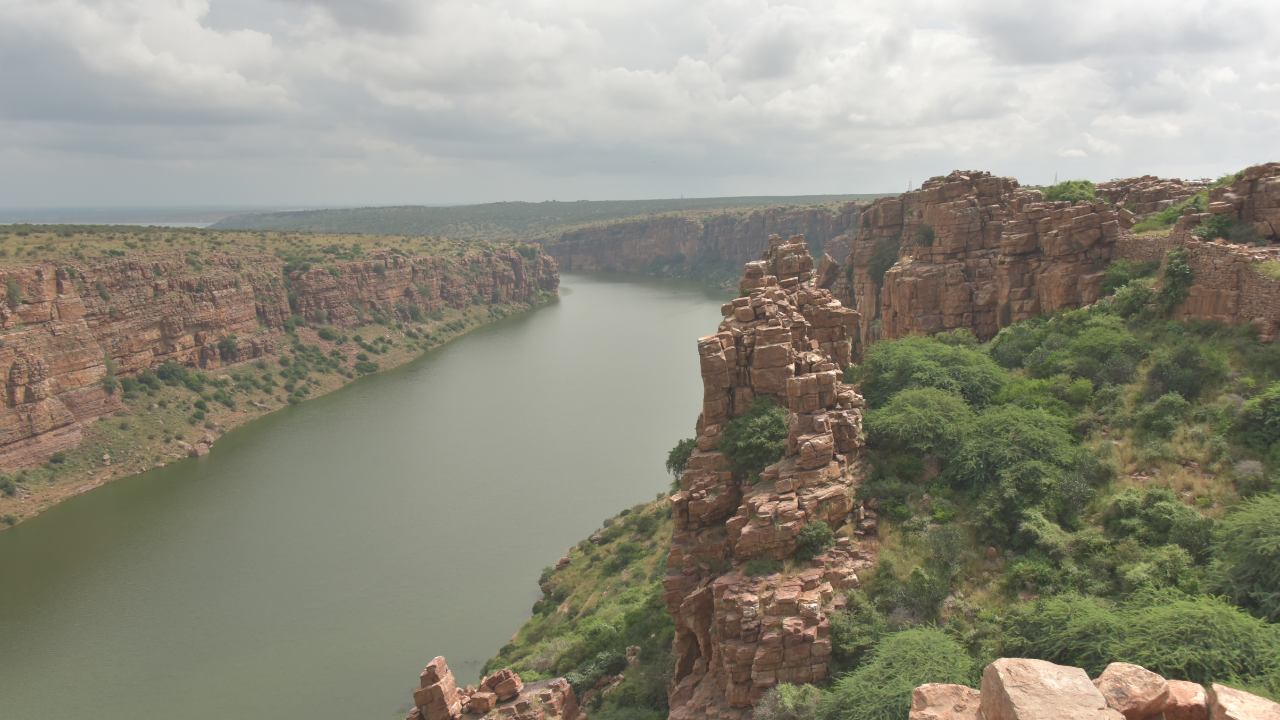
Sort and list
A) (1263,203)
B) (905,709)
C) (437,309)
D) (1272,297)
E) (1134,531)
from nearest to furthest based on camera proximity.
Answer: (905,709) → (1134,531) → (1272,297) → (1263,203) → (437,309)

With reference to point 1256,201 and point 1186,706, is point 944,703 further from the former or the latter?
point 1256,201

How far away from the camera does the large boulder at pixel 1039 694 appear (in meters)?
7.29

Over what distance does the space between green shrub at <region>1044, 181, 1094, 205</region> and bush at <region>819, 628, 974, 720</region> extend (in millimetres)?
28313

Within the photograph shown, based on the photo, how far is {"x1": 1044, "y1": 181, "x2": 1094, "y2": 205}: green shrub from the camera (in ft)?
114

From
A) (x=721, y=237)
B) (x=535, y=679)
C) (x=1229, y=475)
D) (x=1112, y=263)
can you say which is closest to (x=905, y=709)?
(x=1229, y=475)

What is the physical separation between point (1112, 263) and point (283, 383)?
62.9m

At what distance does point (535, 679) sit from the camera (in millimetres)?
21797

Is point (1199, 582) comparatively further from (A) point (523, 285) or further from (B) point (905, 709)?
(A) point (523, 285)

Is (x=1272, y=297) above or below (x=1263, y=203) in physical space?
below

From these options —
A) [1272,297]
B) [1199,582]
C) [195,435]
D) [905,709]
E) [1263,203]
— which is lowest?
[195,435]

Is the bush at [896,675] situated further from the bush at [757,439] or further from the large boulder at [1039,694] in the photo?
the bush at [757,439]

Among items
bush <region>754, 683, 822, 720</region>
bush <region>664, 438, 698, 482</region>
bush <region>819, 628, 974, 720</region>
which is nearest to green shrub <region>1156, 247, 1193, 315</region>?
bush <region>664, 438, 698, 482</region>

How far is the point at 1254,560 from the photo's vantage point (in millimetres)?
11641

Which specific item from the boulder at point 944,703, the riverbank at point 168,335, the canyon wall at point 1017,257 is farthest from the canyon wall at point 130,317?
the boulder at point 944,703
